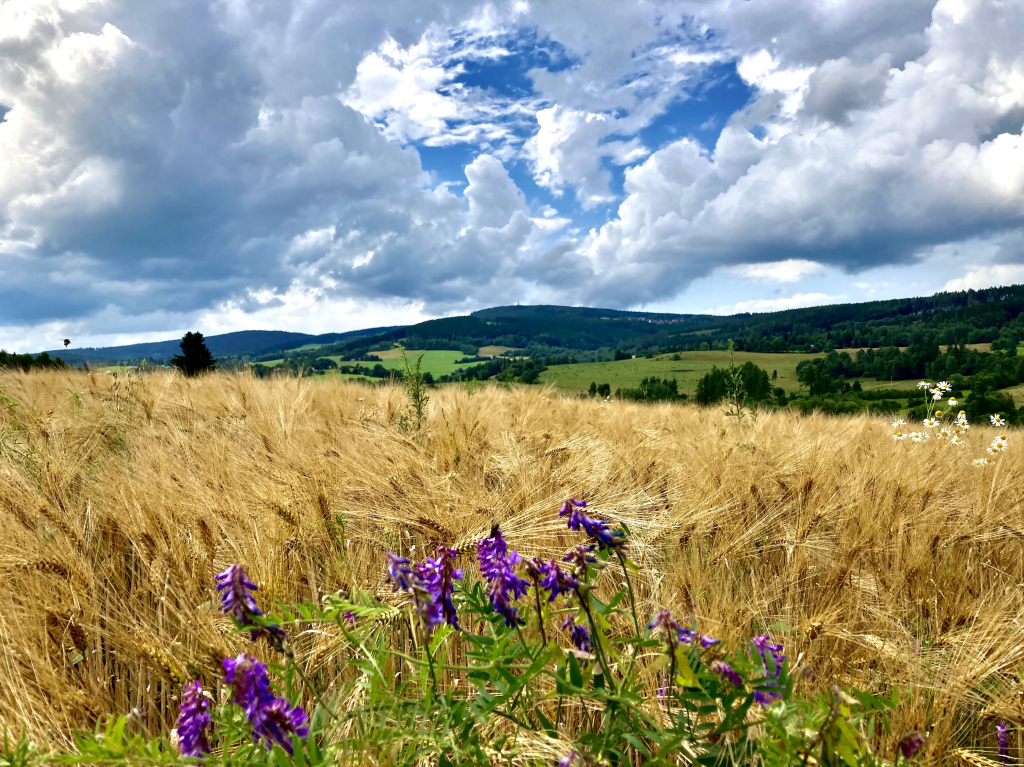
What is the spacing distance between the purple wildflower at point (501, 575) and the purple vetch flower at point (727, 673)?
43 cm

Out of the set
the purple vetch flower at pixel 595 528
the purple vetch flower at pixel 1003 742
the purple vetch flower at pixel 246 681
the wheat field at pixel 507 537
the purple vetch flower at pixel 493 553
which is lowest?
the purple vetch flower at pixel 1003 742

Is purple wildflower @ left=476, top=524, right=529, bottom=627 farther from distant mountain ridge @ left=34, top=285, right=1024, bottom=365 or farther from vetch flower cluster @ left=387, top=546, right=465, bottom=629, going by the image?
distant mountain ridge @ left=34, top=285, right=1024, bottom=365

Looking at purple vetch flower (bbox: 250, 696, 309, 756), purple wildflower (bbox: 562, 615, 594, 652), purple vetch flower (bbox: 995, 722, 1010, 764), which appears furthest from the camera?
purple vetch flower (bbox: 995, 722, 1010, 764)

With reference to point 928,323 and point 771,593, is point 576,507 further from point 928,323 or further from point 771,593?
point 928,323

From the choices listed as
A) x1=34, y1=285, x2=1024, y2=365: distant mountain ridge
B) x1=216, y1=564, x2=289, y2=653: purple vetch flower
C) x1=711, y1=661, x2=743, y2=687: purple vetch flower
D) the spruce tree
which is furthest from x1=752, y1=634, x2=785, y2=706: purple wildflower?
the spruce tree

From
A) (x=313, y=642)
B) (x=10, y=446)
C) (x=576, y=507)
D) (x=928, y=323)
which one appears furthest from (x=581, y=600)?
(x=928, y=323)

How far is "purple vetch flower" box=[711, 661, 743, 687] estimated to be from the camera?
41.3 inches

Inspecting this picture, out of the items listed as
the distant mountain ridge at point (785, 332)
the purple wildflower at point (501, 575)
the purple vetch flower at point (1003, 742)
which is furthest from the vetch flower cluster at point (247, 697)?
the distant mountain ridge at point (785, 332)

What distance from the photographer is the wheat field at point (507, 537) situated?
166 centimetres

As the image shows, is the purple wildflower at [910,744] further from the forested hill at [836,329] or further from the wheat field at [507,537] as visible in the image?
the forested hill at [836,329]

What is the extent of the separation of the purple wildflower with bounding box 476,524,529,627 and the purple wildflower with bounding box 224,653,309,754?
447mm

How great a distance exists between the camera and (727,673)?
1.05m

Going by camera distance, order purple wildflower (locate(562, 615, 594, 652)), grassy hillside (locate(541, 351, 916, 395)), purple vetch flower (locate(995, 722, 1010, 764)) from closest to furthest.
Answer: purple wildflower (locate(562, 615, 594, 652))
purple vetch flower (locate(995, 722, 1010, 764))
grassy hillside (locate(541, 351, 916, 395))

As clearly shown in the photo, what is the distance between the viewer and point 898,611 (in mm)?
2047
